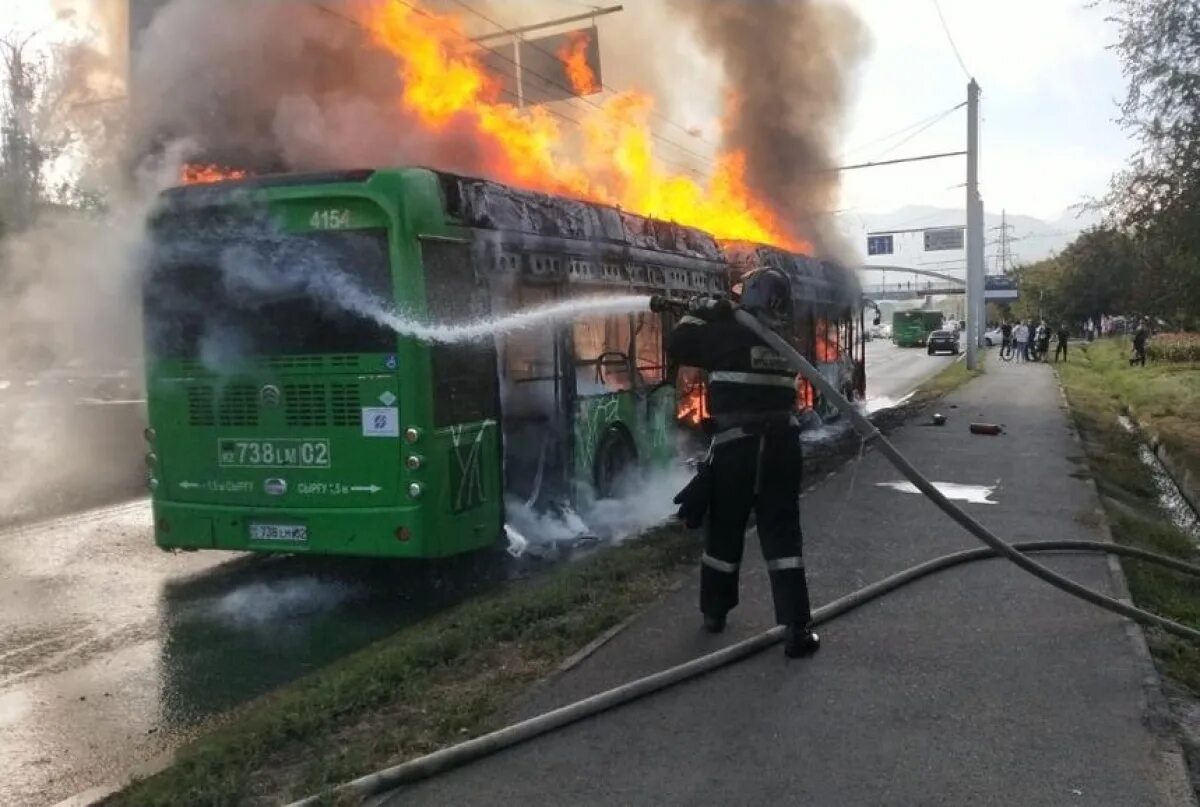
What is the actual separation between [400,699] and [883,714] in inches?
81.6

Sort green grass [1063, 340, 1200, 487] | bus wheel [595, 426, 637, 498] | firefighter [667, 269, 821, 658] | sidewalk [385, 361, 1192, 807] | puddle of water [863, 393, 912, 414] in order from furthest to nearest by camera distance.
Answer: puddle of water [863, 393, 912, 414], green grass [1063, 340, 1200, 487], bus wheel [595, 426, 637, 498], firefighter [667, 269, 821, 658], sidewalk [385, 361, 1192, 807]

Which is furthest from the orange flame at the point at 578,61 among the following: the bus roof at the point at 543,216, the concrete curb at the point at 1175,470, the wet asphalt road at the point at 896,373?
the concrete curb at the point at 1175,470

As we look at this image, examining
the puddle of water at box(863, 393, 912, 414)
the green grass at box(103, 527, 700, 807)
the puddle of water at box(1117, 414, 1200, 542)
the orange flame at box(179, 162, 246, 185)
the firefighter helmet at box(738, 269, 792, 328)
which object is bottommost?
the puddle of water at box(1117, 414, 1200, 542)

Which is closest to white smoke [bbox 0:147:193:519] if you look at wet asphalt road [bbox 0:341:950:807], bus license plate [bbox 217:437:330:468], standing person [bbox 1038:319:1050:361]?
bus license plate [bbox 217:437:330:468]

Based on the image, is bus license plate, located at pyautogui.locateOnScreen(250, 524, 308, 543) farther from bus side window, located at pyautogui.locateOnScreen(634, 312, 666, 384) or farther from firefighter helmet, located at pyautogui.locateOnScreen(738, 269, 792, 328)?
bus side window, located at pyautogui.locateOnScreen(634, 312, 666, 384)

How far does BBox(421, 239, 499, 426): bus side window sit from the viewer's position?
21.2 ft

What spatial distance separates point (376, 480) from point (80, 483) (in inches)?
301

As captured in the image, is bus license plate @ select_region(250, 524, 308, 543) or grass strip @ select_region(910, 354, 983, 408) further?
grass strip @ select_region(910, 354, 983, 408)

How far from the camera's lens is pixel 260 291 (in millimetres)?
6820

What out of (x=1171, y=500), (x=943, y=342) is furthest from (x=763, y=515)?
(x=943, y=342)

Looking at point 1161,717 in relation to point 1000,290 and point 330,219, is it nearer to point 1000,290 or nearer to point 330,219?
point 330,219

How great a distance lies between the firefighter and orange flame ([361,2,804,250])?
18.3 ft

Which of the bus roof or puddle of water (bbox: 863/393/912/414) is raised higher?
the bus roof

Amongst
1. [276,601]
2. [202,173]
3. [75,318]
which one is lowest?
[276,601]
